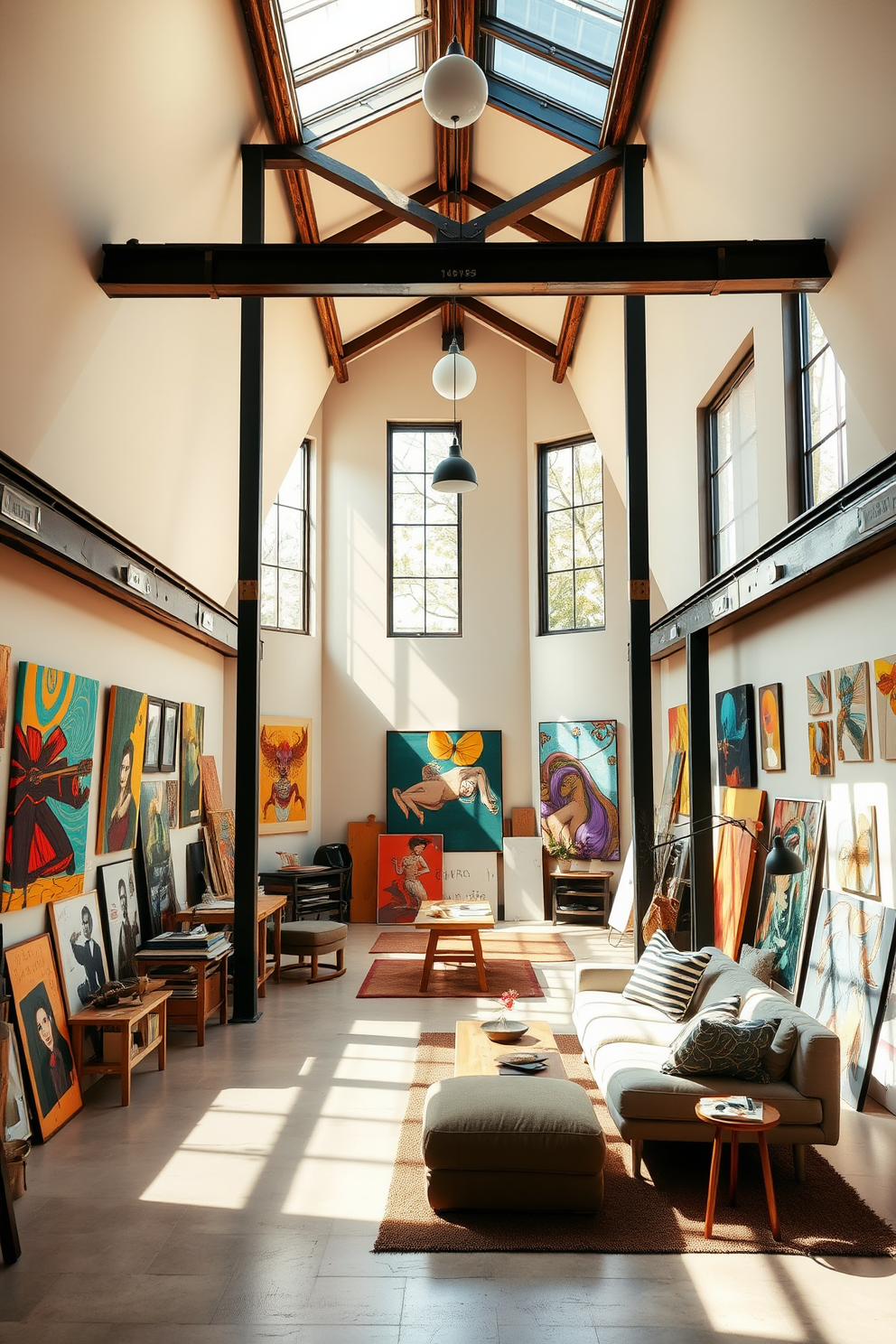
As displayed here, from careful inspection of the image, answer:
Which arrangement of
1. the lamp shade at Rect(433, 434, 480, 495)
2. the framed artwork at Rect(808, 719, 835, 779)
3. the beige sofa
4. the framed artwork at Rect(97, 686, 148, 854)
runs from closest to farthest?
the beige sofa, the framed artwork at Rect(808, 719, 835, 779), the framed artwork at Rect(97, 686, 148, 854), the lamp shade at Rect(433, 434, 480, 495)

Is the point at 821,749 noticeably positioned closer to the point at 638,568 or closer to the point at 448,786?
the point at 638,568

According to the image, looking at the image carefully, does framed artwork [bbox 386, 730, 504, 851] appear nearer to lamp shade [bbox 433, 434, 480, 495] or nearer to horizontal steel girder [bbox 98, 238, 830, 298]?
lamp shade [bbox 433, 434, 480, 495]

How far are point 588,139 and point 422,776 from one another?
746cm

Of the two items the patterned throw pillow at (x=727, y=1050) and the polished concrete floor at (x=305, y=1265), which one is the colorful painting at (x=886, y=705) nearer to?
the patterned throw pillow at (x=727, y=1050)

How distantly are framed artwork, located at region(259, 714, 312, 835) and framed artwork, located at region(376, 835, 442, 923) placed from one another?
1.11 m

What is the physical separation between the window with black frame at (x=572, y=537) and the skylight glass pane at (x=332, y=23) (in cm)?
575

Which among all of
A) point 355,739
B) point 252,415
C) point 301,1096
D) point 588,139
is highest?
point 588,139

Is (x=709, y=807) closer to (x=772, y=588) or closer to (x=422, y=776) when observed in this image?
(x=772, y=588)

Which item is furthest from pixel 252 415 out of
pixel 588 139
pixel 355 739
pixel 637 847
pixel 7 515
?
pixel 355 739

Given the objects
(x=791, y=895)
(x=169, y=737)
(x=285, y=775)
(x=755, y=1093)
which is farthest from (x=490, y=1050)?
(x=285, y=775)

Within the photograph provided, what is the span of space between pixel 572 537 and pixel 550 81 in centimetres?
557

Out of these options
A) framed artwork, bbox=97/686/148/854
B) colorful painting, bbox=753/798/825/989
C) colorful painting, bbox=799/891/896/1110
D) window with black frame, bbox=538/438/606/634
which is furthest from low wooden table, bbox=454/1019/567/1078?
window with black frame, bbox=538/438/606/634

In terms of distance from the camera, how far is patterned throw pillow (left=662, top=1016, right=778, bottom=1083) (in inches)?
175

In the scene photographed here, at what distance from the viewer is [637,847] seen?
784 cm
